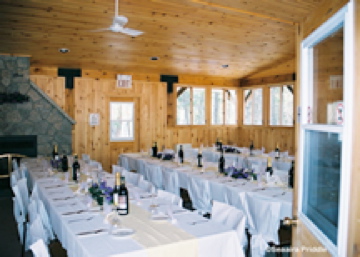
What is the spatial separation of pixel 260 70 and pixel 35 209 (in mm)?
9142

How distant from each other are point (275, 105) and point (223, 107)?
1.95 m

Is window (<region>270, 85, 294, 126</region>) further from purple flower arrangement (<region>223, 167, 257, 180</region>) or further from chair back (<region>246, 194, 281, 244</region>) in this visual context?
chair back (<region>246, 194, 281, 244</region>)

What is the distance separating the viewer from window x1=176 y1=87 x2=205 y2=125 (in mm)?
11109

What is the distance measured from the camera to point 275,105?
35.0 feet

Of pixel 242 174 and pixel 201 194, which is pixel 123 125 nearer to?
pixel 201 194

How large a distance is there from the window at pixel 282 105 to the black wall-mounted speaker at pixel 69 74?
6.09 metres

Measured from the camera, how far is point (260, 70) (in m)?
11.0

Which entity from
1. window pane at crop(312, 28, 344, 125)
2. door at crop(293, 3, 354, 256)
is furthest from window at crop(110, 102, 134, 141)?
window pane at crop(312, 28, 344, 125)

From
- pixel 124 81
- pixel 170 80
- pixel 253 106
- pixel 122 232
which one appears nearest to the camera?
pixel 122 232

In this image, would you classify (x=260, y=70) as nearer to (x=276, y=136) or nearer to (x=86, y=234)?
(x=276, y=136)

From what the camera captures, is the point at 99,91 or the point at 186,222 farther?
the point at 99,91

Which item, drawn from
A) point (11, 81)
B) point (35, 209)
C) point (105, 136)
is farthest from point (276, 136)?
point (35, 209)

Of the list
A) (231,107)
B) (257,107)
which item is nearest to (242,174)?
(257,107)

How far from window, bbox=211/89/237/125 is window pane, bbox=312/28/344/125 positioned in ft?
32.6
